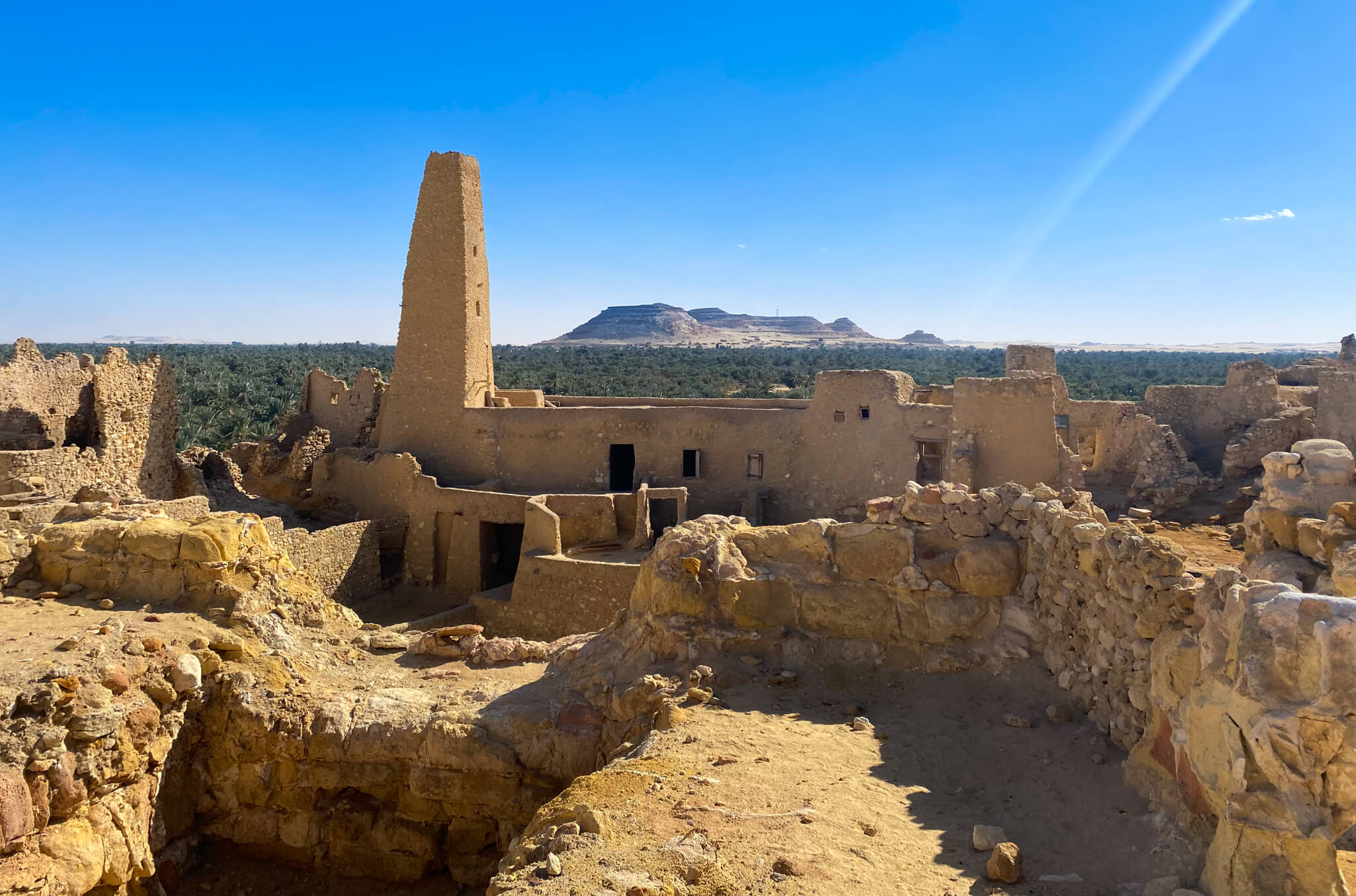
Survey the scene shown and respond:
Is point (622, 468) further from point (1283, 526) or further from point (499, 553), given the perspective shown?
point (1283, 526)

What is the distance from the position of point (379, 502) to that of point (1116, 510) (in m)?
13.4

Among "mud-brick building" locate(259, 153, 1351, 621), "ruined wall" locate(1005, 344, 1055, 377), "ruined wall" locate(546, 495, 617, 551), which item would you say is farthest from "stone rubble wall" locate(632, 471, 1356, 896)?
"ruined wall" locate(1005, 344, 1055, 377)

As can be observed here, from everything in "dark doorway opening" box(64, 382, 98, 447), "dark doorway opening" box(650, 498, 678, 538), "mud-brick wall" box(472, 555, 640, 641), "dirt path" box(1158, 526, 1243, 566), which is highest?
"dark doorway opening" box(64, 382, 98, 447)

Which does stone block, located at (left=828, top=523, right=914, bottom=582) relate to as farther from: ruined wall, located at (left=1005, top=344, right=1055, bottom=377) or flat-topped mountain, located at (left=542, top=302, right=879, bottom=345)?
flat-topped mountain, located at (left=542, top=302, right=879, bottom=345)

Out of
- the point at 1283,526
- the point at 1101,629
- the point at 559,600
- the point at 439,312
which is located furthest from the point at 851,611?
the point at 439,312

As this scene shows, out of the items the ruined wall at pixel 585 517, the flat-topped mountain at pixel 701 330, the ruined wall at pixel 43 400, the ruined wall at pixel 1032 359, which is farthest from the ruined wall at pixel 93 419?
the flat-topped mountain at pixel 701 330

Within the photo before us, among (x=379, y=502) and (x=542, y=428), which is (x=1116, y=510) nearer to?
(x=542, y=428)

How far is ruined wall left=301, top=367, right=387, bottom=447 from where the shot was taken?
18.8m

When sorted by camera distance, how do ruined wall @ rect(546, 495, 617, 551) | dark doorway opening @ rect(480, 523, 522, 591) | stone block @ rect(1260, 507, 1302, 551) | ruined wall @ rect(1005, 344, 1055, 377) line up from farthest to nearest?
ruined wall @ rect(1005, 344, 1055, 377) → dark doorway opening @ rect(480, 523, 522, 591) → ruined wall @ rect(546, 495, 617, 551) → stone block @ rect(1260, 507, 1302, 551)

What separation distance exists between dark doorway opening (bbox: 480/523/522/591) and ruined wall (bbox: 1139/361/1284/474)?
43.4 feet

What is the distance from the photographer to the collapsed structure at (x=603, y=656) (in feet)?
13.1

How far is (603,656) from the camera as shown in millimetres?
7758

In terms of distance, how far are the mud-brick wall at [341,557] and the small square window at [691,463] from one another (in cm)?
560

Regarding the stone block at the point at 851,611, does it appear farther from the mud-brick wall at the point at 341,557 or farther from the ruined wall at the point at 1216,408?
the ruined wall at the point at 1216,408
